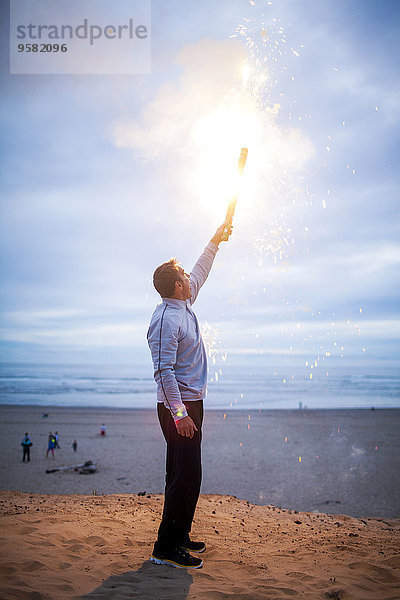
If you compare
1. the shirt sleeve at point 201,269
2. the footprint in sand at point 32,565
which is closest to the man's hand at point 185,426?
the shirt sleeve at point 201,269

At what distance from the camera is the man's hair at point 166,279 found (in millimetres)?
4492

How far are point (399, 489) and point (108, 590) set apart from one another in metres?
15.6

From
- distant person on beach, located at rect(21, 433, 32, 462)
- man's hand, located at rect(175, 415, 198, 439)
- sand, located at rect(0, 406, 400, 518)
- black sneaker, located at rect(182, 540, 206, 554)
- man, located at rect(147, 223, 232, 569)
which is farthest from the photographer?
distant person on beach, located at rect(21, 433, 32, 462)

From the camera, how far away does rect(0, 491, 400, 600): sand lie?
3.70 metres

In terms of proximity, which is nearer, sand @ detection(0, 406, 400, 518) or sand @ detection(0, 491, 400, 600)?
sand @ detection(0, 491, 400, 600)

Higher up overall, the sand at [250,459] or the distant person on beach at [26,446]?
the distant person on beach at [26,446]

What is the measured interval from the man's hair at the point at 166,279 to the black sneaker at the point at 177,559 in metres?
2.63

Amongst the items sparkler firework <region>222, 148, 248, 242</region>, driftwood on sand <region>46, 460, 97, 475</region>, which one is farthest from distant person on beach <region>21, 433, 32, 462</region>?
sparkler firework <region>222, 148, 248, 242</region>

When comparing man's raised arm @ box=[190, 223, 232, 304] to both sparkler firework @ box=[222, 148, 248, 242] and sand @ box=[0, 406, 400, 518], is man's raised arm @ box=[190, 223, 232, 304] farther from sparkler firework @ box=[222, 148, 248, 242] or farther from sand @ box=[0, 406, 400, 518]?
sand @ box=[0, 406, 400, 518]

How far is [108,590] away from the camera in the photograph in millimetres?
3666

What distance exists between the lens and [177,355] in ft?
14.6

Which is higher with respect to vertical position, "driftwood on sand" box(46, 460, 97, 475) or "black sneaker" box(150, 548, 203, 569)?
"black sneaker" box(150, 548, 203, 569)

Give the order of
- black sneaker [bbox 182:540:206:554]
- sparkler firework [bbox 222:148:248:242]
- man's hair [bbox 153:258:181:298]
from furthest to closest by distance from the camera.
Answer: sparkler firework [bbox 222:148:248:242] < black sneaker [bbox 182:540:206:554] < man's hair [bbox 153:258:181:298]

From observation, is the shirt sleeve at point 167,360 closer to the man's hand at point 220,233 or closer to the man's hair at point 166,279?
the man's hair at point 166,279
